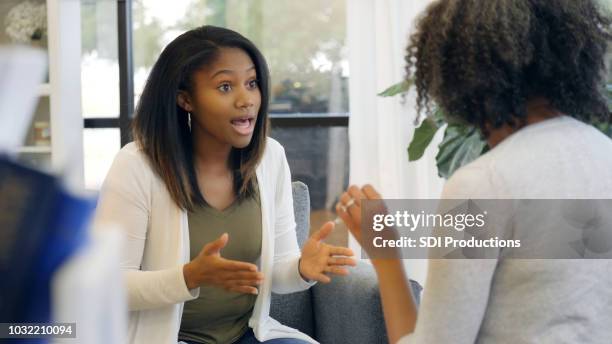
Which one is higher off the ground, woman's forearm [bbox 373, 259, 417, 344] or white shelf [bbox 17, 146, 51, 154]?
woman's forearm [bbox 373, 259, 417, 344]

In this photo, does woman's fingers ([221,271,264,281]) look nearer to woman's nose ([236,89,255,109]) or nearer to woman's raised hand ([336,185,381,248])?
woman's raised hand ([336,185,381,248])

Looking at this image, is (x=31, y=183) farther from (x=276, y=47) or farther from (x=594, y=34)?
(x=276, y=47)

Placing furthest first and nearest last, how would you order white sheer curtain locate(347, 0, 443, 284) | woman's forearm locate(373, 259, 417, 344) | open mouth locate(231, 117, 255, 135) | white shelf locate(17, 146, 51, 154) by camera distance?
white shelf locate(17, 146, 51, 154) < white sheer curtain locate(347, 0, 443, 284) < open mouth locate(231, 117, 255, 135) < woman's forearm locate(373, 259, 417, 344)

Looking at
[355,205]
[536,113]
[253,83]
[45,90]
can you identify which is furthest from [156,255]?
[45,90]

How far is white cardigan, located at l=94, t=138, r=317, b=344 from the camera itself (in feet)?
4.94

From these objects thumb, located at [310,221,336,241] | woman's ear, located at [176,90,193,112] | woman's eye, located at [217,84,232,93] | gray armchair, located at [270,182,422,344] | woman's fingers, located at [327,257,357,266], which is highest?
woman's eye, located at [217,84,232,93]

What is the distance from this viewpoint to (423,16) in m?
1.08

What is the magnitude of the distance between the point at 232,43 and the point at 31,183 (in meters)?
1.39

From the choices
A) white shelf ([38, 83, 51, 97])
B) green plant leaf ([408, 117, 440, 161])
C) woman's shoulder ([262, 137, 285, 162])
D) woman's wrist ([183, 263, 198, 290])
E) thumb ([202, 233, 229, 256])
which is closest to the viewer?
thumb ([202, 233, 229, 256])

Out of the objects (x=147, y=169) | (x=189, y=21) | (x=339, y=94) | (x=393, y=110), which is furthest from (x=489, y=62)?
(x=189, y=21)

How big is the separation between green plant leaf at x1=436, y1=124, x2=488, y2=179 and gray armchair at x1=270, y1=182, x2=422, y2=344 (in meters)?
0.43

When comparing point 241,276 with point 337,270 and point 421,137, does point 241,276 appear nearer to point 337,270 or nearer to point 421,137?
point 337,270

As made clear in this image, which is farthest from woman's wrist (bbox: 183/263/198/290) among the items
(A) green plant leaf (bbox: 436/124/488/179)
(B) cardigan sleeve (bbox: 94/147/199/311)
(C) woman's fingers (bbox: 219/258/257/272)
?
(A) green plant leaf (bbox: 436/124/488/179)

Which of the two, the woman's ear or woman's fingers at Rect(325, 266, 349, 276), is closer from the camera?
woman's fingers at Rect(325, 266, 349, 276)
